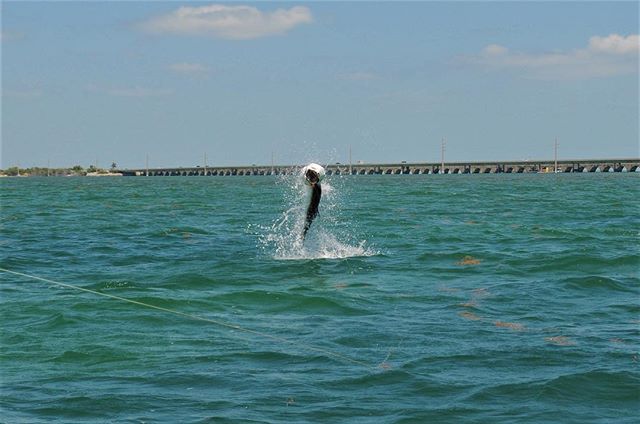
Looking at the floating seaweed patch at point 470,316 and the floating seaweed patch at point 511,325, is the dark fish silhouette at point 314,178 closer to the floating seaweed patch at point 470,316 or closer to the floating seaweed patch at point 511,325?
the floating seaweed patch at point 470,316

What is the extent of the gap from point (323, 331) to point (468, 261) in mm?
8995

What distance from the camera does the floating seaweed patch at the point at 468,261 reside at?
70.1 ft

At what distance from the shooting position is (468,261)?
71.4ft

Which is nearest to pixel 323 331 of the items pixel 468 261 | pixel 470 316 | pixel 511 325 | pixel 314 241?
pixel 470 316

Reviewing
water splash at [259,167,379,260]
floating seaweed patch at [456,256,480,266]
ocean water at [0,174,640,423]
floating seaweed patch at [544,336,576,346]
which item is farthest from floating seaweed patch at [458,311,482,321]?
floating seaweed patch at [456,256,480,266]

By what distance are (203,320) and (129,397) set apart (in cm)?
400

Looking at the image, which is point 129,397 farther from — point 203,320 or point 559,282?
point 559,282

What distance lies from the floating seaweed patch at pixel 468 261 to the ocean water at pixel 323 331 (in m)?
0.03

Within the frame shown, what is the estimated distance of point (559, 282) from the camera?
Result: 18.1 m

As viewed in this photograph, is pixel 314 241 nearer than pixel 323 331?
No

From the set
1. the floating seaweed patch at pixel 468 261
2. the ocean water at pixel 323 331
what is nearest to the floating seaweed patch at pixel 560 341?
the ocean water at pixel 323 331

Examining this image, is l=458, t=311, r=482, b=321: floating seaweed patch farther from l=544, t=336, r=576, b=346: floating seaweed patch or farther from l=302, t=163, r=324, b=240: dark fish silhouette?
l=302, t=163, r=324, b=240: dark fish silhouette

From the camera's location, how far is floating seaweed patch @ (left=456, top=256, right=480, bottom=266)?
21359 mm

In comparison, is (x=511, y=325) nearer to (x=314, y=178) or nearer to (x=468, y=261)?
(x=314, y=178)
